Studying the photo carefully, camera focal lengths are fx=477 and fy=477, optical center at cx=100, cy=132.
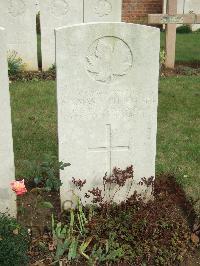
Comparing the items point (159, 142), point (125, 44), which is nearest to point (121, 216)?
point (125, 44)

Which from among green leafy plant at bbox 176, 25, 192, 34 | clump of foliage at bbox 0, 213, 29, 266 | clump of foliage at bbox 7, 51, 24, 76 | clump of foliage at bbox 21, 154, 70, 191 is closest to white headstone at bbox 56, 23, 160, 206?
clump of foliage at bbox 21, 154, 70, 191

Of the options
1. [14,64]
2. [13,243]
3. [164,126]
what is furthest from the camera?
[14,64]

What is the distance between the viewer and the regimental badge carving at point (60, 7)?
8.88m

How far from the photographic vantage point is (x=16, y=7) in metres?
8.82

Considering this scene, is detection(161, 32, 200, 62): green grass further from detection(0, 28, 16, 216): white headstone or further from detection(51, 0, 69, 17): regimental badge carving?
detection(0, 28, 16, 216): white headstone

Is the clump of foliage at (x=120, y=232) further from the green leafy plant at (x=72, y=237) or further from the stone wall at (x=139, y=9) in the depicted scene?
the stone wall at (x=139, y=9)

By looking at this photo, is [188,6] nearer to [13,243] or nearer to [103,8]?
[103,8]

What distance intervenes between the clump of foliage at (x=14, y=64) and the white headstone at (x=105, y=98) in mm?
5127

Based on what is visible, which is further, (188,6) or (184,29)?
(188,6)

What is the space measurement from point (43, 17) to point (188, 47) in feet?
15.1

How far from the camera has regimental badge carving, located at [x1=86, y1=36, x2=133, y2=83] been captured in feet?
11.8

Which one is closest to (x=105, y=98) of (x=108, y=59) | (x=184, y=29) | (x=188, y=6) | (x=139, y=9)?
(x=108, y=59)

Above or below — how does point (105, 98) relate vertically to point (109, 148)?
above

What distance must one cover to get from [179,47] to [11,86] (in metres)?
5.53
